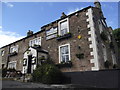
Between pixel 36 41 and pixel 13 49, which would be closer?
pixel 36 41

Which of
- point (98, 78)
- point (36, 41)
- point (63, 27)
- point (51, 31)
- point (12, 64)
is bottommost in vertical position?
point (98, 78)

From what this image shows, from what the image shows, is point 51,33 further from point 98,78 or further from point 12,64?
point 12,64

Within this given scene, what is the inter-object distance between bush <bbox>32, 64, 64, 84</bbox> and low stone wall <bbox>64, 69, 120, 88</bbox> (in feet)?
3.84

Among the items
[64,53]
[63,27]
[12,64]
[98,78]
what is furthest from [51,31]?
[12,64]

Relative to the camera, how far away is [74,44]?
972cm

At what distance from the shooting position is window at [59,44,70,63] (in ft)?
32.7

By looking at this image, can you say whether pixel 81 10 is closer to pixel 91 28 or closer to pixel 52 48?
pixel 91 28

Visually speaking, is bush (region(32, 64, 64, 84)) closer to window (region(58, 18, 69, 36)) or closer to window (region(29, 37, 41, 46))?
window (region(58, 18, 69, 36))

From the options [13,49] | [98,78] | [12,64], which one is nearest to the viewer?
[98,78]

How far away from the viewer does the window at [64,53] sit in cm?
997

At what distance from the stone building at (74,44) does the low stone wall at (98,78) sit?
0.43m

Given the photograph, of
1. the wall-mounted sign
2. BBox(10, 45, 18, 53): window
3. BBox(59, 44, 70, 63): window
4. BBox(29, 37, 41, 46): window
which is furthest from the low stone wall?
BBox(10, 45, 18, 53): window

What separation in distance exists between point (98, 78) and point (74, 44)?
11.4 ft

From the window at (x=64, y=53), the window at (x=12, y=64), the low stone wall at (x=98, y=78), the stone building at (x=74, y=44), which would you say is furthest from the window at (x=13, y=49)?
the low stone wall at (x=98, y=78)
